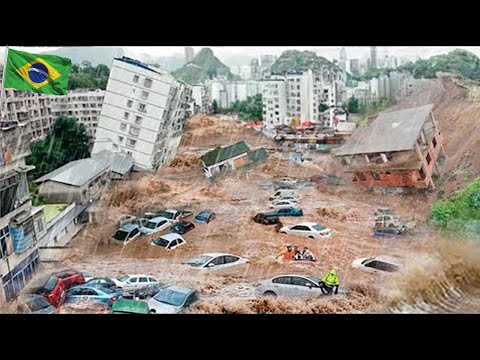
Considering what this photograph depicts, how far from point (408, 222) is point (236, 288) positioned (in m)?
1.41

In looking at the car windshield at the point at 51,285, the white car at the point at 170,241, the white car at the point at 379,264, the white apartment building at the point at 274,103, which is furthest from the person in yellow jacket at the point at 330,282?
the car windshield at the point at 51,285

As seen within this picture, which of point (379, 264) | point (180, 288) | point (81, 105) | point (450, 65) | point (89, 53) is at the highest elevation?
point (89, 53)

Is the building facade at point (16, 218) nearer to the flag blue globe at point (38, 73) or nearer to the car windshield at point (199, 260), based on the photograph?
the flag blue globe at point (38, 73)

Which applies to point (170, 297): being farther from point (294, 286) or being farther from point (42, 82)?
point (42, 82)

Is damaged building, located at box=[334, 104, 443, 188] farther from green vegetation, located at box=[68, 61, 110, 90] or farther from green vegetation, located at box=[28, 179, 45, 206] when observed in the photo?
green vegetation, located at box=[28, 179, 45, 206]

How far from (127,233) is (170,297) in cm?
59

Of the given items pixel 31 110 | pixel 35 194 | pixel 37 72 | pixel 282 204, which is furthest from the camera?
pixel 282 204

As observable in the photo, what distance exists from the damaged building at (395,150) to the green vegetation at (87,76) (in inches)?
73.5

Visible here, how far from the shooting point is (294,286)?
4.96 m

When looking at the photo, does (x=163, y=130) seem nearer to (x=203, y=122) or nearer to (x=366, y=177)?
(x=203, y=122)

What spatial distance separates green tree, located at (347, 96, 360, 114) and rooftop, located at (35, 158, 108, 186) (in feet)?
6.29

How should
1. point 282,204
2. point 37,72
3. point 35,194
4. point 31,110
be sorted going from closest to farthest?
point 37,72 < point 31,110 < point 35,194 < point 282,204

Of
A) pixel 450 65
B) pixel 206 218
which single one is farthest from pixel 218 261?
pixel 450 65

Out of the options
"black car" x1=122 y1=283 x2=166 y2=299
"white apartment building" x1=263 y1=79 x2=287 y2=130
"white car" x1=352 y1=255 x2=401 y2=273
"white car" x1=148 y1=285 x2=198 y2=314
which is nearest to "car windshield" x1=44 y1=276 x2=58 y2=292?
"black car" x1=122 y1=283 x2=166 y2=299
